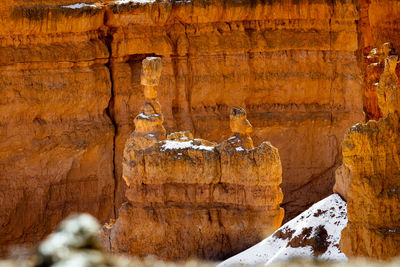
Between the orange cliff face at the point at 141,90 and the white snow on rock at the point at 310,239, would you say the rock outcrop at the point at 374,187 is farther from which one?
the orange cliff face at the point at 141,90

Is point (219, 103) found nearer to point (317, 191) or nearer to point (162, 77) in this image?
point (162, 77)

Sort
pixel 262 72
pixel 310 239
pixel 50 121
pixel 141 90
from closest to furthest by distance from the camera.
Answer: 1. pixel 310 239
2. pixel 50 121
3. pixel 141 90
4. pixel 262 72

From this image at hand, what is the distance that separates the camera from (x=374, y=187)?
1205cm

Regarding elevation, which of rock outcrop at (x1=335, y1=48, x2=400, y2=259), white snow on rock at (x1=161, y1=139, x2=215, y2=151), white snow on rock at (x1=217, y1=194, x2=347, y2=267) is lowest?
white snow on rock at (x1=217, y1=194, x2=347, y2=267)

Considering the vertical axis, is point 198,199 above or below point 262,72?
below

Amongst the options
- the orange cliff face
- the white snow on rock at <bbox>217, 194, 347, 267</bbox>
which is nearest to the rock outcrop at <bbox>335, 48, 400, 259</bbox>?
the white snow on rock at <bbox>217, 194, 347, 267</bbox>

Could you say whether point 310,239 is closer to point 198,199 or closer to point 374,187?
point 374,187

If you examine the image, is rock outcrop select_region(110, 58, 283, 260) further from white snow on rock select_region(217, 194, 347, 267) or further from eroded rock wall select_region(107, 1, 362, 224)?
eroded rock wall select_region(107, 1, 362, 224)

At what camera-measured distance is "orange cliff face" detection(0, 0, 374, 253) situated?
24.8 m

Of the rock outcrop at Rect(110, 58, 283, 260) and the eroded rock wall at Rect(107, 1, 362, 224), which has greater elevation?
the eroded rock wall at Rect(107, 1, 362, 224)

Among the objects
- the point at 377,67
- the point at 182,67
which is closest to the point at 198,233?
the point at 182,67

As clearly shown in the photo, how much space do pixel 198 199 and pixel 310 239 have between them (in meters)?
3.81

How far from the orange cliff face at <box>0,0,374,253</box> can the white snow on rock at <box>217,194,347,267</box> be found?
10721mm

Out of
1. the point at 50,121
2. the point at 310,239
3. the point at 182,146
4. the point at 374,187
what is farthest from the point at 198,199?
the point at 50,121
